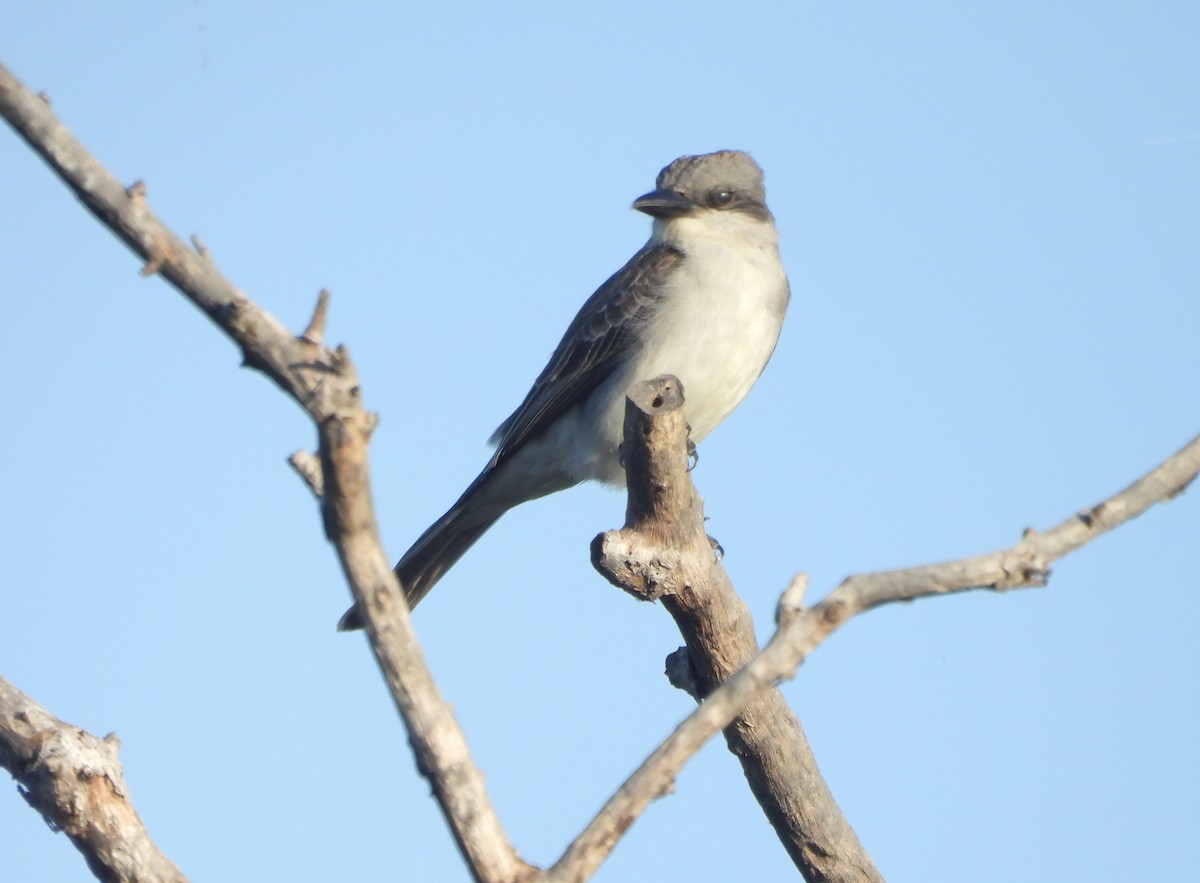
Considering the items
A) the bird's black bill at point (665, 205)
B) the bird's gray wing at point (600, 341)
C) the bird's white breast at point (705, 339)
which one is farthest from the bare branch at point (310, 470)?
the bird's black bill at point (665, 205)

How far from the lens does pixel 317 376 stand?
3.20m

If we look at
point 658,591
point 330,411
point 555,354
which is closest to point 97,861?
point 330,411

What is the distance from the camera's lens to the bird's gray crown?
338 inches

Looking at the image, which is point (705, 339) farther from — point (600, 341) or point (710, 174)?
point (710, 174)

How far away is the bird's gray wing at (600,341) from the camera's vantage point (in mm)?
7957

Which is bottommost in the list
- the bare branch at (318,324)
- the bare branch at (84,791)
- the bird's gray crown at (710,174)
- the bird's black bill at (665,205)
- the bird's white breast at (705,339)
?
the bare branch at (84,791)

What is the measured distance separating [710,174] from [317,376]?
5.76 metres

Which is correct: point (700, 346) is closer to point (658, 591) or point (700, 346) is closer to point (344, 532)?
point (658, 591)

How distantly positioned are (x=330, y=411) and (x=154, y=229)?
0.57 metres

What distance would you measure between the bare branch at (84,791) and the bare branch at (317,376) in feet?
4.60

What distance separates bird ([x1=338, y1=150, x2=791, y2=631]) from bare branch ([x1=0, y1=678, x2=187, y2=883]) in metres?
3.03

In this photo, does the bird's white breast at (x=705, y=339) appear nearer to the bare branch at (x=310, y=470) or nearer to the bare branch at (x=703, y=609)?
the bare branch at (x=703, y=609)

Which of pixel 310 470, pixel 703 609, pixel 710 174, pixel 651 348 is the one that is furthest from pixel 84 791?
pixel 710 174

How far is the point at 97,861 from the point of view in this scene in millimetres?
4371
